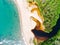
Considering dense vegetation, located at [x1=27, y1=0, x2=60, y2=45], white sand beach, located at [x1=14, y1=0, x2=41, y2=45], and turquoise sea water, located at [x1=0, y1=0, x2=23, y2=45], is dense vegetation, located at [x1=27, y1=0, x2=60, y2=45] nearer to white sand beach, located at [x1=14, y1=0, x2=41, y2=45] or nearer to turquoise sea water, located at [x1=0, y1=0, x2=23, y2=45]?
white sand beach, located at [x1=14, y1=0, x2=41, y2=45]

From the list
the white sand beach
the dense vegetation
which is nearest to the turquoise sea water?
the white sand beach

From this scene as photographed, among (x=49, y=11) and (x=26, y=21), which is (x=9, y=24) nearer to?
(x=26, y=21)

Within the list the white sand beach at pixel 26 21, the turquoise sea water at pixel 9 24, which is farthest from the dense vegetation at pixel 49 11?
the turquoise sea water at pixel 9 24

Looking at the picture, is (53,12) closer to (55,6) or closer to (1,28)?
(55,6)

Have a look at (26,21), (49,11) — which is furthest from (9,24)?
(49,11)
